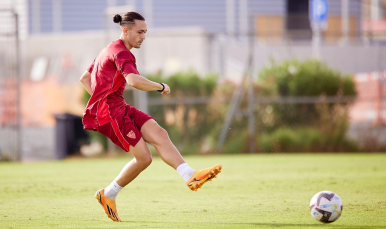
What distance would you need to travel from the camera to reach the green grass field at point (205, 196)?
19.7 feet

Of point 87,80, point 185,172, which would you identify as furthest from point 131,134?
point 87,80

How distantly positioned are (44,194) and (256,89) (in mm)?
10009

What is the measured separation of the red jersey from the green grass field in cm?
107

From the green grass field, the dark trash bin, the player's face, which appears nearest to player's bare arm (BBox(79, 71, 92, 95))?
the player's face

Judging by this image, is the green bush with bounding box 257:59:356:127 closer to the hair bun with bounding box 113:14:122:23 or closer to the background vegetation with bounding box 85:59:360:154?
the background vegetation with bounding box 85:59:360:154

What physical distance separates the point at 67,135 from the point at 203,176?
469 inches

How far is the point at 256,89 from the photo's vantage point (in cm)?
1762

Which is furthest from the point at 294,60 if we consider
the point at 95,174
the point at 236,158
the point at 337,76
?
the point at 95,174

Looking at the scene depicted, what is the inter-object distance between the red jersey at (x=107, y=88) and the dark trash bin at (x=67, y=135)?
11043 millimetres

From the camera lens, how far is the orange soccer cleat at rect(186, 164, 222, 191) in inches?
233

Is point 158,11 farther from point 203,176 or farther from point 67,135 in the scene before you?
point 203,176

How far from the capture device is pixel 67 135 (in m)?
17.3

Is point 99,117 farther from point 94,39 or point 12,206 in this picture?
point 94,39

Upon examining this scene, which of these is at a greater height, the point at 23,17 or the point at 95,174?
the point at 23,17
